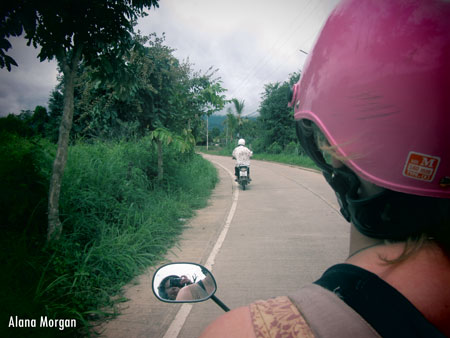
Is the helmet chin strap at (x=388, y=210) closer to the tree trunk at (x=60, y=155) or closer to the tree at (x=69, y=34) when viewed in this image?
the tree at (x=69, y=34)

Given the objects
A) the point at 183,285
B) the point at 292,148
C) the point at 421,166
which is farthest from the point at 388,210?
the point at 292,148

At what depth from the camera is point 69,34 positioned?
321 centimetres

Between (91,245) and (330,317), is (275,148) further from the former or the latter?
(330,317)

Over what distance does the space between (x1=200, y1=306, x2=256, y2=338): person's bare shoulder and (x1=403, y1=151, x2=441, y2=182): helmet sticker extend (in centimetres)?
62

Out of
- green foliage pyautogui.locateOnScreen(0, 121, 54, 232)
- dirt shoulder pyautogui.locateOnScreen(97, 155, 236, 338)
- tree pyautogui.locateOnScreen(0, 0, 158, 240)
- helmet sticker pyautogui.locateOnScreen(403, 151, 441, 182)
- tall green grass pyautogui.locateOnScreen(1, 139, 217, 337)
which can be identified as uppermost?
tree pyautogui.locateOnScreen(0, 0, 158, 240)

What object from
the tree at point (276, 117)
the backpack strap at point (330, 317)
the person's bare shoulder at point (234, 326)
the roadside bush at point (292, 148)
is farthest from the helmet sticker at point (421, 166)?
the tree at point (276, 117)

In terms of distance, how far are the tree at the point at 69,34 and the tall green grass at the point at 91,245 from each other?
449 millimetres

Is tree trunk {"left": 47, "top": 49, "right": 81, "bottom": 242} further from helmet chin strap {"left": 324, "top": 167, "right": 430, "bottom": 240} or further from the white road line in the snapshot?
helmet chin strap {"left": 324, "top": 167, "right": 430, "bottom": 240}

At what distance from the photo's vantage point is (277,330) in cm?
63

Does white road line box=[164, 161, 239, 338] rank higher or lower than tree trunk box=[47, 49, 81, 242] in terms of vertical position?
lower

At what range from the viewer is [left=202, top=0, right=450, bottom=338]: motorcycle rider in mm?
638

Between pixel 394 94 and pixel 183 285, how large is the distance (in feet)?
3.41

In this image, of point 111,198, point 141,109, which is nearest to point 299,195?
point 141,109

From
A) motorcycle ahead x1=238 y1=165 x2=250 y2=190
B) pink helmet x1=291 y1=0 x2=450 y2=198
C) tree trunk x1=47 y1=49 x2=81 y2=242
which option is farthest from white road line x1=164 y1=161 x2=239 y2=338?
motorcycle ahead x1=238 y1=165 x2=250 y2=190
